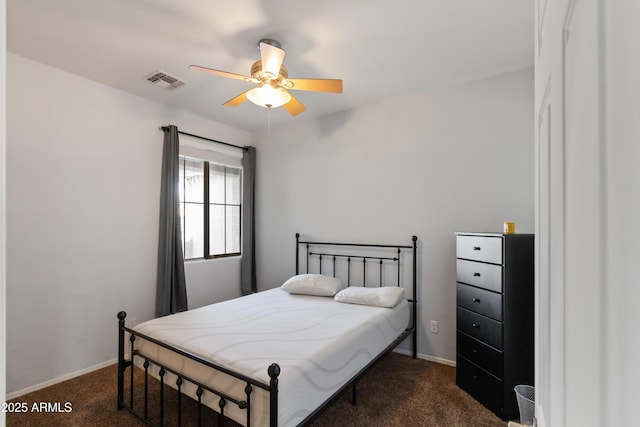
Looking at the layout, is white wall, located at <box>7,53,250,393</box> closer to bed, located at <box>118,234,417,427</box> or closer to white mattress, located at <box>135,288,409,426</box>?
bed, located at <box>118,234,417,427</box>

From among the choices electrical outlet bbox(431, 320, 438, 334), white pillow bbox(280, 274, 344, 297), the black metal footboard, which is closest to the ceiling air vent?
the black metal footboard

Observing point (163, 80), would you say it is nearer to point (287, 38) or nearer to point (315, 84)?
point (287, 38)

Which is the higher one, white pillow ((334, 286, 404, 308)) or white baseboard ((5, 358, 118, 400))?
white pillow ((334, 286, 404, 308))

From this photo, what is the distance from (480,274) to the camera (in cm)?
242

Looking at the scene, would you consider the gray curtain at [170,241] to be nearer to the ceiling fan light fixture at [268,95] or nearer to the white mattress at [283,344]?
the white mattress at [283,344]

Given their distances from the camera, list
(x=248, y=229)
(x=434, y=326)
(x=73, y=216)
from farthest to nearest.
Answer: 1. (x=248, y=229)
2. (x=434, y=326)
3. (x=73, y=216)

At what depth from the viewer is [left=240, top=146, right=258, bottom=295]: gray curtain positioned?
168 inches

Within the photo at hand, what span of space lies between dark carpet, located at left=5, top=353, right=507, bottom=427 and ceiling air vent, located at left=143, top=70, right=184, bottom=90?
2.69 m

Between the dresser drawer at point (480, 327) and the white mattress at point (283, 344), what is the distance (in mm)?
540

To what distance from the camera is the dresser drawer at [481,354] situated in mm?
2225

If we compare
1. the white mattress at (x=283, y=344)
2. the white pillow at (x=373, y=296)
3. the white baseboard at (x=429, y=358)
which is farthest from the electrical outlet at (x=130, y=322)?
the white baseboard at (x=429, y=358)

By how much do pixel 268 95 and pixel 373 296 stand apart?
1.94 metres

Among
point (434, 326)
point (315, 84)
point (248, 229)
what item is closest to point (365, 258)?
point (434, 326)

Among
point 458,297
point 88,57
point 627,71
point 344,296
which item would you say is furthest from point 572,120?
point 88,57
